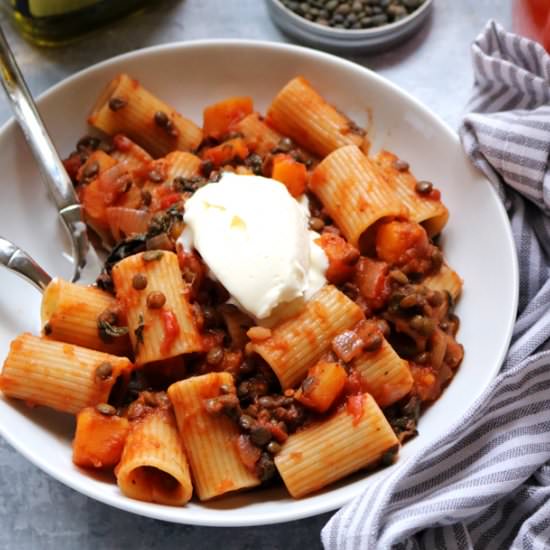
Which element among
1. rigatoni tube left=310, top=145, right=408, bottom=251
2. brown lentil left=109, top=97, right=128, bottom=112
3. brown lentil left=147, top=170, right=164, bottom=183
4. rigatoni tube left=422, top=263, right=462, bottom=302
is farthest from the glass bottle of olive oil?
rigatoni tube left=422, top=263, right=462, bottom=302

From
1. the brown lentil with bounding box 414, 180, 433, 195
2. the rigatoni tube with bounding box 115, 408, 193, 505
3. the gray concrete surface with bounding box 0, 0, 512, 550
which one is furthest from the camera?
the gray concrete surface with bounding box 0, 0, 512, 550

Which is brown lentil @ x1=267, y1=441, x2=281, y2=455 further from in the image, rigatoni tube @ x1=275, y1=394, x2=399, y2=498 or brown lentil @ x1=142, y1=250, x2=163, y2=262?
brown lentil @ x1=142, y1=250, x2=163, y2=262

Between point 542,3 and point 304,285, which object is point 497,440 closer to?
point 304,285

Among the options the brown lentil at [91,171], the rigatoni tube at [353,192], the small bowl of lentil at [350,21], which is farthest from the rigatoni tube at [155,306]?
the small bowl of lentil at [350,21]

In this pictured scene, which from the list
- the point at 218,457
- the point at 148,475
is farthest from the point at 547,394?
the point at 148,475

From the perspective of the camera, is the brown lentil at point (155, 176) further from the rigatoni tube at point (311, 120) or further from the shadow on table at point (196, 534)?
the shadow on table at point (196, 534)
